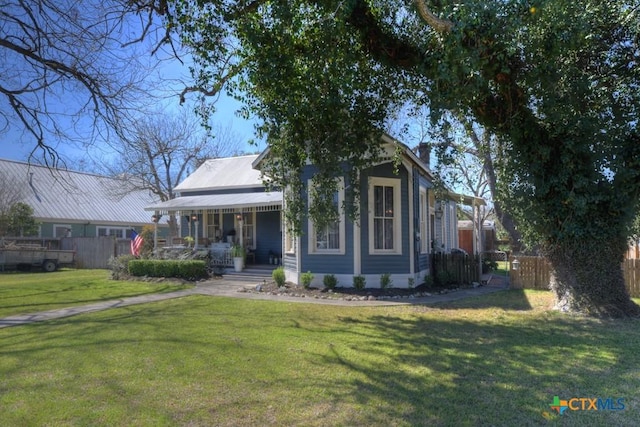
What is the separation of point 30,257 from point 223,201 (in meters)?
11.1

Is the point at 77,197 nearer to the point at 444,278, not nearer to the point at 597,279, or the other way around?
the point at 444,278

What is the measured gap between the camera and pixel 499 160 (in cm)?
990

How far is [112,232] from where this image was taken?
31812 millimetres

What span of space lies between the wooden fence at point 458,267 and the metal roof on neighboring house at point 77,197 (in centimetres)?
2090

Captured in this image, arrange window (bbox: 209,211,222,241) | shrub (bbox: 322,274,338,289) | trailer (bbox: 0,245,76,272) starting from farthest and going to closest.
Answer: trailer (bbox: 0,245,76,272) < window (bbox: 209,211,222,241) < shrub (bbox: 322,274,338,289)

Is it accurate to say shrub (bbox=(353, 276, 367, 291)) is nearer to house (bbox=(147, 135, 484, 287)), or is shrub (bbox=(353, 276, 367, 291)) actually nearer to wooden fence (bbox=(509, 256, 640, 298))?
house (bbox=(147, 135, 484, 287))

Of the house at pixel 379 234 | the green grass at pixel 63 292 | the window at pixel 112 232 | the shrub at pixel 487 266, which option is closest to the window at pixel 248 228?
the house at pixel 379 234

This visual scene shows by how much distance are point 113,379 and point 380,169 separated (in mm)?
9240

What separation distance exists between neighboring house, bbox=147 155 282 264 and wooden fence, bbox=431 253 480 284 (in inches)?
239

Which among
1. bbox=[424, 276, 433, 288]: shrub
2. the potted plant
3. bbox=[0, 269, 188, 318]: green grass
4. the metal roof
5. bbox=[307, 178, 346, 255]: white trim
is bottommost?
bbox=[0, 269, 188, 318]: green grass

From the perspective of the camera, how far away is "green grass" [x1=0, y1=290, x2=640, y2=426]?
4.05m

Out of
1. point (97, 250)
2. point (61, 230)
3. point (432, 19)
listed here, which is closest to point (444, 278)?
point (432, 19)

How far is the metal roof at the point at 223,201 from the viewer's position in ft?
54.9

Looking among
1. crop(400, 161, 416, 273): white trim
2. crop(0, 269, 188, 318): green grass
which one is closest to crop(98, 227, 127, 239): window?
crop(0, 269, 188, 318): green grass
